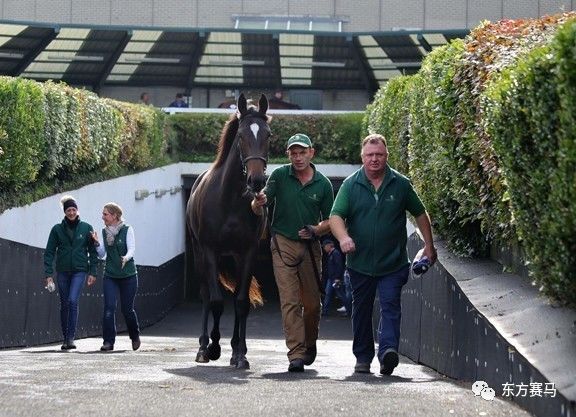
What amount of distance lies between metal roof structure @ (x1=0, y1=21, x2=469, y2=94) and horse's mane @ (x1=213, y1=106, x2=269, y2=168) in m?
21.8

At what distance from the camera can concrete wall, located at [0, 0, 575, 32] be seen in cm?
4509

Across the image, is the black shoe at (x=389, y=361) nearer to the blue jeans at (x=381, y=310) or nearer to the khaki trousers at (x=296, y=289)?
the blue jeans at (x=381, y=310)

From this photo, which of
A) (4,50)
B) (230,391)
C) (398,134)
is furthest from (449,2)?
(230,391)

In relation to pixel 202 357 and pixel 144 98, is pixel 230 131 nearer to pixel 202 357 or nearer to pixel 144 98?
pixel 202 357

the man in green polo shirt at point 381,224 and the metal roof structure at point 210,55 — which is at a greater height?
the metal roof structure at point 210,55

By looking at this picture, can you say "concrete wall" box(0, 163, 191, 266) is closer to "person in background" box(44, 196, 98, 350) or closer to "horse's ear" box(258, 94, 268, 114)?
"person in background" box(44, 196, 98, 350)

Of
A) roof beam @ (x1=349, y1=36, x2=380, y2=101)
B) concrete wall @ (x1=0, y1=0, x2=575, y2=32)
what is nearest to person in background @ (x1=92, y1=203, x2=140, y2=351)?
roof beam @ (x1=349, y1=36, x2=380, y2=101)

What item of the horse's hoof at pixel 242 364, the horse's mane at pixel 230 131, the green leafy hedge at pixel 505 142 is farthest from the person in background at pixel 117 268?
the horse's hoof at pixel 242 364

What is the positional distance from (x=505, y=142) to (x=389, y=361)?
8.98ft

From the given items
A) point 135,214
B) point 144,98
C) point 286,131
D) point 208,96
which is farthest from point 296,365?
point 208,96

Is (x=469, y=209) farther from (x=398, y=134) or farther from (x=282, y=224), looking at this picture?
(x=398, y=134)

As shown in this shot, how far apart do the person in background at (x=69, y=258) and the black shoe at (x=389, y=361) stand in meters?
6.54

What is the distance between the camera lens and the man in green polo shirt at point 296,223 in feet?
39.5

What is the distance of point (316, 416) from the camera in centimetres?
766
